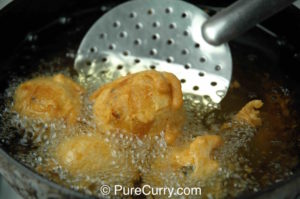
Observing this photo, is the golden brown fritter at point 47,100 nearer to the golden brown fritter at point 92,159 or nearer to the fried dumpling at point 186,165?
the golden brown fritter at point 92,159

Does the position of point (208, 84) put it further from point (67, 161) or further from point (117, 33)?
point (67, 161)

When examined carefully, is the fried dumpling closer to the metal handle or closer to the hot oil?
the hot oil

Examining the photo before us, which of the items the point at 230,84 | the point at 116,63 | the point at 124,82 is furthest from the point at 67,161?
the point at 230,84

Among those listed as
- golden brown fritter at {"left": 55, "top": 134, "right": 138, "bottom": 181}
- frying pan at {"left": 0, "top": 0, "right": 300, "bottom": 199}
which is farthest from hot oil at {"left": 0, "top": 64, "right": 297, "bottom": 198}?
frying pan at {"left": 0, "top": 0, "right": 300, "bottom": 199}

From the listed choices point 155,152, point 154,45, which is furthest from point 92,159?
point 154,45

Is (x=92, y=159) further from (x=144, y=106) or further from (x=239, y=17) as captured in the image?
(x=239, y=17)
